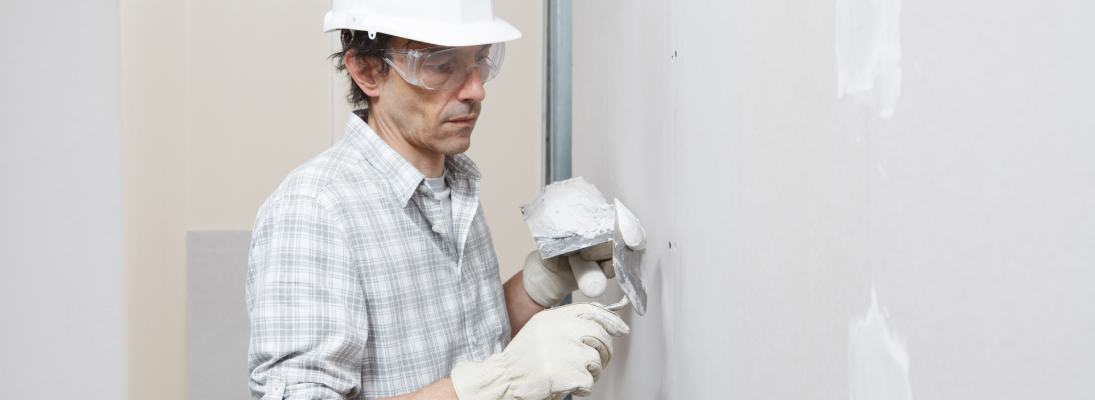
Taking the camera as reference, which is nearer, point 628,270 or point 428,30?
point 628,270

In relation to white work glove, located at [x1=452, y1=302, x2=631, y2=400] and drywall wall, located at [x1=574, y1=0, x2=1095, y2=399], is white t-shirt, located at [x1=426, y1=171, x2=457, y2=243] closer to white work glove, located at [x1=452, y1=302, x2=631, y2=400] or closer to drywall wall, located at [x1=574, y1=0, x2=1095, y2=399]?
white work glove, located at [x1=452, y1=302, x2=631, y2=400]

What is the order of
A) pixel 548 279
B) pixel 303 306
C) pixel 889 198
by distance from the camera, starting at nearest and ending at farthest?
pixel 889 198 < pixel 303 306 < pixel 548 279

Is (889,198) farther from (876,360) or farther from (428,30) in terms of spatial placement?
(428,30)

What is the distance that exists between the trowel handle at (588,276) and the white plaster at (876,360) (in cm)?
75

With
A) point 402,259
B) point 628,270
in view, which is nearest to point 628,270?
point 628,270

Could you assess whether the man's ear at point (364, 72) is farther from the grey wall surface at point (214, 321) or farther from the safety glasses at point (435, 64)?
the grey wall surface at point (214, 321)

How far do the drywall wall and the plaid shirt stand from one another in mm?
506

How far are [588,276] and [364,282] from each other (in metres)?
0.41

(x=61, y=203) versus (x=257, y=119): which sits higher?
(x=257, y=119)

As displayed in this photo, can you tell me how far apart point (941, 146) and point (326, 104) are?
2.42 metres

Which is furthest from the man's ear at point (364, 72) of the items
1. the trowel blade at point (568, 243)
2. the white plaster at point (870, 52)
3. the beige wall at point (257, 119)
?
the beige wall at point (257, 119)

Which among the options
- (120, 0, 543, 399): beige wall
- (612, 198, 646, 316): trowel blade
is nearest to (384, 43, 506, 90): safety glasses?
(612, 198, 646, 316): trowel blade

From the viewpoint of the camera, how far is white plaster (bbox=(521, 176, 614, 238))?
116 cm

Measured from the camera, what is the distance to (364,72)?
4.05 ft
